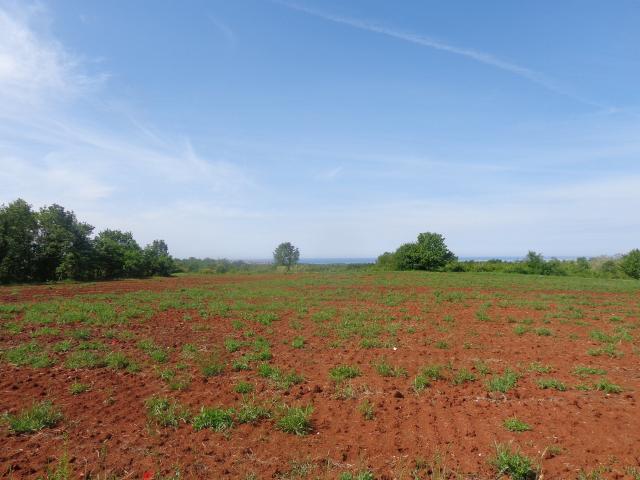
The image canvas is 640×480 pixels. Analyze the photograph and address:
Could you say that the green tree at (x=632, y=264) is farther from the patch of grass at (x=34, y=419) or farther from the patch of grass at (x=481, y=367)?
the patch of grass at (x=34, y=419)

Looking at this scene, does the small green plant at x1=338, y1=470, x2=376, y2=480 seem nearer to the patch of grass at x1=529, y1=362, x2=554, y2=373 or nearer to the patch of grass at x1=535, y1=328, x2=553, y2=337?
the patch of grass at x1=529, y1=362, x2=554, y2=373

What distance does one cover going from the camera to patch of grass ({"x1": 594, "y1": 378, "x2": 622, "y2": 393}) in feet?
23.1

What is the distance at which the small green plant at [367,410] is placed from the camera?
19.5ft

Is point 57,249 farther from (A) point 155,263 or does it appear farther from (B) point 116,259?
(A) point 155,263

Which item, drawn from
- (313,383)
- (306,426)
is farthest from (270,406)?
(313,383)

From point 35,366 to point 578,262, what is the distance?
7308cm

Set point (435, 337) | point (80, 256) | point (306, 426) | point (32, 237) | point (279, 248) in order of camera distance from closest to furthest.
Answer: point (306, 426)
point (435, 337)
point (32, 237)
point (80, 256)
point (279, 248)

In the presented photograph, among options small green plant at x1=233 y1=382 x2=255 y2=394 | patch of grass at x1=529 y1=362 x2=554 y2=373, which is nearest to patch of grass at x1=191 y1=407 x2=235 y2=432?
small green plant at x1=233 y1=382 x2=255 y2=394

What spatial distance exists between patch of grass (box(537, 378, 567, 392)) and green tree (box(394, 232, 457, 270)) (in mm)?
50890

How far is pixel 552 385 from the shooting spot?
722 cm

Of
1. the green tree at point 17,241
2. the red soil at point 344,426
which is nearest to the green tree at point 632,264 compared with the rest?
the red soil at point 344,426

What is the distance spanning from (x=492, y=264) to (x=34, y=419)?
61.1 meters

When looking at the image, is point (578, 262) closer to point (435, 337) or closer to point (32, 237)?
point (435, 337)

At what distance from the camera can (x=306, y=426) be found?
5.59 metres
